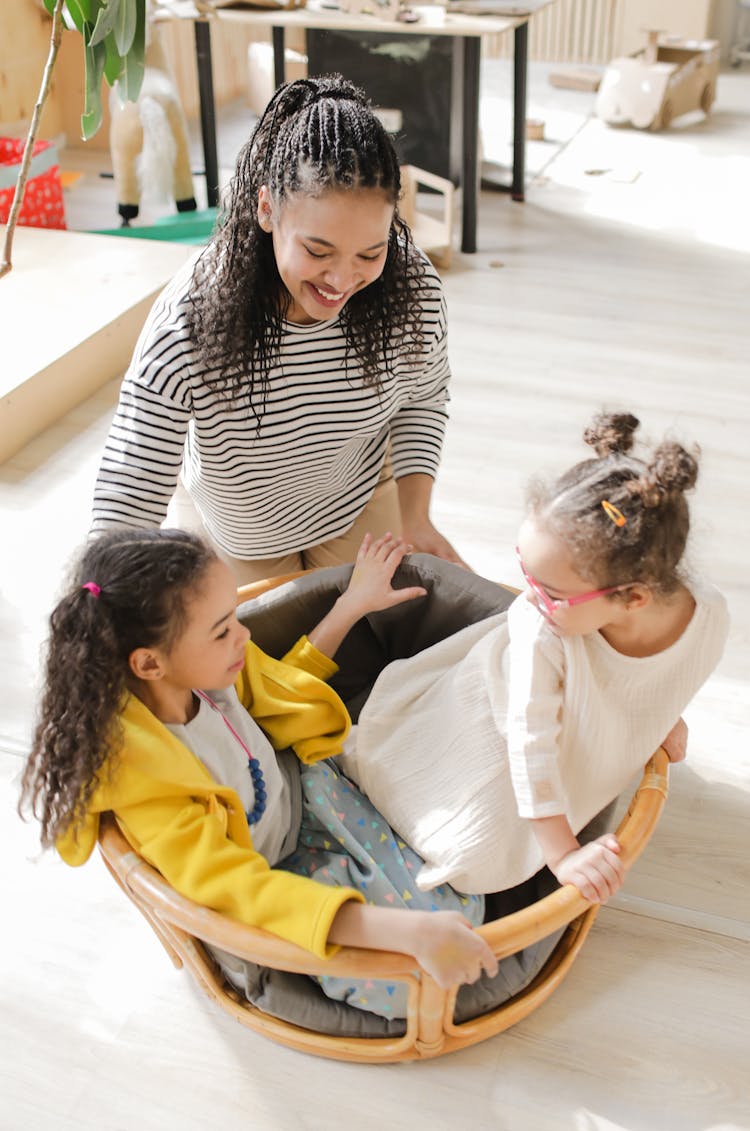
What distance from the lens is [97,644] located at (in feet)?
3.78

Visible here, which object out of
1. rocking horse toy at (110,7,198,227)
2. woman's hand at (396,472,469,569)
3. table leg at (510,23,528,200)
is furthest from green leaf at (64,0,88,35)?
table leg at (510,23,528,200)

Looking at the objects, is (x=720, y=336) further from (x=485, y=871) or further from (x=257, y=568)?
(x=485, y=871)

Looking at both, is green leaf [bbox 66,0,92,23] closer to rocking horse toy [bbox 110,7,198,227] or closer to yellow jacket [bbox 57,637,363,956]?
yellow jacket [bbox 57,637,363,956]

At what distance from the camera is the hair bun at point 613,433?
1294 millimetres

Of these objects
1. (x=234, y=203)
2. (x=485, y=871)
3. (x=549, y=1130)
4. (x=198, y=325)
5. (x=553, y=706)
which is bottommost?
(x=549, y=1130)

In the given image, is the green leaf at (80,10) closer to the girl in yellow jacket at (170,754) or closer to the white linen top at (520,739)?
the girl in yellow jacket at (170,754)

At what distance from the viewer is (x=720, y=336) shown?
10.0 ft

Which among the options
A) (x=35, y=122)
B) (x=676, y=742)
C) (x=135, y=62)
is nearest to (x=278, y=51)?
(x=135, y=62)

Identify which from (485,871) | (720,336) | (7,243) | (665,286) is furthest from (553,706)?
(665,286)

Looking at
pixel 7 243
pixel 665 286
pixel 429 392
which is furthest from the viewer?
pixel 665 286

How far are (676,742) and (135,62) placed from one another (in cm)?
129

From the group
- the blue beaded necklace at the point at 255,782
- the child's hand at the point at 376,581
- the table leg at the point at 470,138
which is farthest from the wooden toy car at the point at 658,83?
the blue beaded necklace at the point at 255,782

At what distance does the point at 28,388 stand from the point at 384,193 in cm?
149

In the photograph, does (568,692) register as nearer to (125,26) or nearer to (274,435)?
(274,435)
